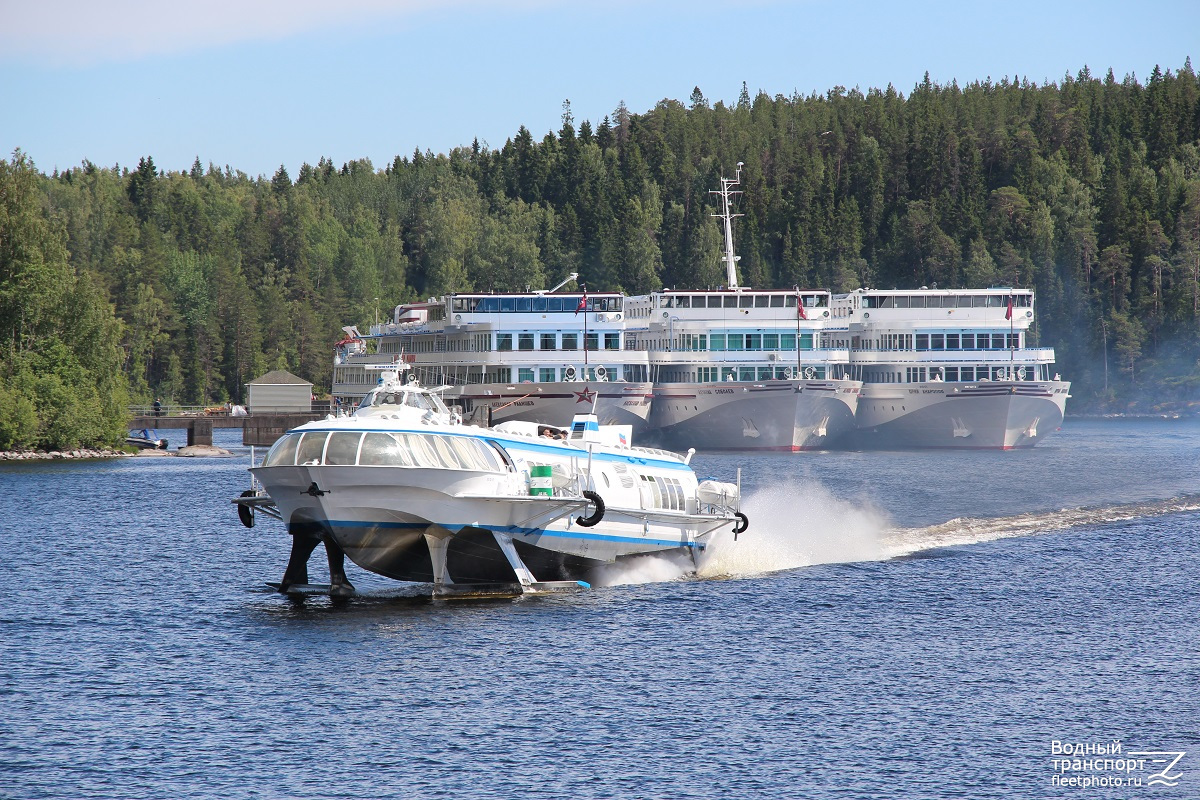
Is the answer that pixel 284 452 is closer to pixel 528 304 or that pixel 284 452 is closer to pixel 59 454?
pixel 59 454

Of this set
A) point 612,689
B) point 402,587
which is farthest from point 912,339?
point 612,689

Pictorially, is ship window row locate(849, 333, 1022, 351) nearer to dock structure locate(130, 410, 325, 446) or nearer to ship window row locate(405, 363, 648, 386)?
ship window row locate(405, 363, 648, 386)

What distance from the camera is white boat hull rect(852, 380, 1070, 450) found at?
387ft

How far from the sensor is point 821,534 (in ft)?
185

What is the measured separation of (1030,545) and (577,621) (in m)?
25.8

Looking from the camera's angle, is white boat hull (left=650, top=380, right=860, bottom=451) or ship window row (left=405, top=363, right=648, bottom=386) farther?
white boat hull (left=650, top=380, right=860, bottom=451)

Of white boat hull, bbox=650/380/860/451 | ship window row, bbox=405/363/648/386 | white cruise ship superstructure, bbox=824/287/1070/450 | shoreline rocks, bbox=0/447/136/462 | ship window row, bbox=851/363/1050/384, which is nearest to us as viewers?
shoreline rocks, bbox=0/447/136/462

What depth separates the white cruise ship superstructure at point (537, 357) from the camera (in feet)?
364

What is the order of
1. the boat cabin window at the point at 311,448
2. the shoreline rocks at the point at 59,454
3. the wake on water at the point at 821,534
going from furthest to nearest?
the shoreline rocks at the point at 59,454 < the wake on water at the point at 821,534 < the boat cabin window at the point at 311,448

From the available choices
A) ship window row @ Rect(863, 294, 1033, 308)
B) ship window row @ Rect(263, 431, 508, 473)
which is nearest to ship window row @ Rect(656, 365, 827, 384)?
ship window row @ Rect(863, 294, 1033, 308)

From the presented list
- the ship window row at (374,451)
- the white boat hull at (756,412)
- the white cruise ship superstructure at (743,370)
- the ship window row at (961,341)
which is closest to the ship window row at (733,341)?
the white cruise ship superstructure at (743,370)

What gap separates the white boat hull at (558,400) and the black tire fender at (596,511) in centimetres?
6637

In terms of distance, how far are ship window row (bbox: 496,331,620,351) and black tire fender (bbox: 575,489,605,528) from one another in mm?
75694

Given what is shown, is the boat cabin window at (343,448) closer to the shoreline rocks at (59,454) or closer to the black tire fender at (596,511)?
the black tire fender at (596,511)
